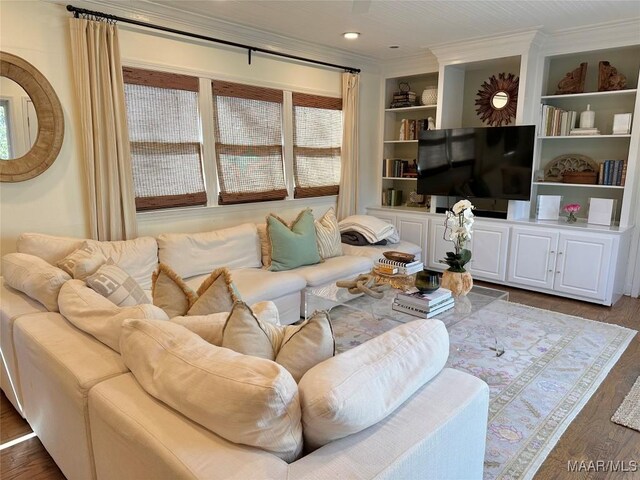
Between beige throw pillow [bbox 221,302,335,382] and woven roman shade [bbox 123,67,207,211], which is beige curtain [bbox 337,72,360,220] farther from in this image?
beige throw pillow [bbox 221,302,335,382]

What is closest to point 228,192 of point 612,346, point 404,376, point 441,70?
point 441,70

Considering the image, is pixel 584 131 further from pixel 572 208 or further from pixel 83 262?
pixel 83 262

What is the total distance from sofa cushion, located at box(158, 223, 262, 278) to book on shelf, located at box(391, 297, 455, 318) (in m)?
1.44

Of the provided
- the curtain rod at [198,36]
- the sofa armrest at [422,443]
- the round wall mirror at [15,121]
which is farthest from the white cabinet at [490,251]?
the round wall mirror at [15,121]

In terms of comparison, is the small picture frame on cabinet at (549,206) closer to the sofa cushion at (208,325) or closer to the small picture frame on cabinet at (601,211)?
the small picture frame on cabinet at (601,211)

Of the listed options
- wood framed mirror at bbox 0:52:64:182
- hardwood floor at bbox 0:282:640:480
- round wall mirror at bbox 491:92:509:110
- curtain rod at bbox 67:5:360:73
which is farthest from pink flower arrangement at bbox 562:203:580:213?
wood framed mirror at bbox 0:52:64:182

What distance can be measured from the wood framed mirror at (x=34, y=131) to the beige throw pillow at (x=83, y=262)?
0.72 meters

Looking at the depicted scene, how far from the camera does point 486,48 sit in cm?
450

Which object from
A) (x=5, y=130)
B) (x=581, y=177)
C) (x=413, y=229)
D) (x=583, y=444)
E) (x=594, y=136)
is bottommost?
(x=583, y=444)

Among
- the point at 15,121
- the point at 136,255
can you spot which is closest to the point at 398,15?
the point at 136,255

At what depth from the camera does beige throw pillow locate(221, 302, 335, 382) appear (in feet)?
4.39

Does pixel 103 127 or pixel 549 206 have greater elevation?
pixel 103 127

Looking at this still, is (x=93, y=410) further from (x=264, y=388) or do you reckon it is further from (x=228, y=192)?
(x=228, y=192)

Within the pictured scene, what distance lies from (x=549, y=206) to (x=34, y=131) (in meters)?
4.57
